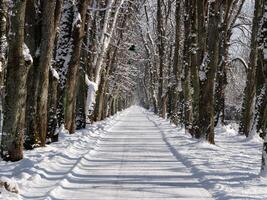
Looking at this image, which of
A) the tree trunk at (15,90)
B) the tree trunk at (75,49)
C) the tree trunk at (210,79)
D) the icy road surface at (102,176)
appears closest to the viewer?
the icy road surface at (102,176)

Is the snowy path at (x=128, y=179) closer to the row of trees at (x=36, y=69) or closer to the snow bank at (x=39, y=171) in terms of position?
the snow bank at (x=39, y=171)

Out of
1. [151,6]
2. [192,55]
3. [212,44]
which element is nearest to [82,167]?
[212,44]

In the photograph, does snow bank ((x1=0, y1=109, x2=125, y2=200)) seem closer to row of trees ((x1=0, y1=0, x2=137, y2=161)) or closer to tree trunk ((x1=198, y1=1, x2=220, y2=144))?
row of trees ((x1=0, y1=0, x2=137, y2=161))

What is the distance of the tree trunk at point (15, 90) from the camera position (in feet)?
35.2

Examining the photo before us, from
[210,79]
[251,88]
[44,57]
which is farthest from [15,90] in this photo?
[251,88]

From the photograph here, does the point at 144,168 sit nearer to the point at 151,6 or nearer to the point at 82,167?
the point at 82,167

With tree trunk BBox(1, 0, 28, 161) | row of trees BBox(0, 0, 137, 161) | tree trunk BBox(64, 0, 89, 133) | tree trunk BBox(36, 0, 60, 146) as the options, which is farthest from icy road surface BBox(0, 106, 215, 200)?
tree trunk BBox(64, 0, 89, 133)

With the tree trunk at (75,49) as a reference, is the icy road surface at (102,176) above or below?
below

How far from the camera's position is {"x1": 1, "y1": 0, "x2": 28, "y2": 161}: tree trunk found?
35.2ft

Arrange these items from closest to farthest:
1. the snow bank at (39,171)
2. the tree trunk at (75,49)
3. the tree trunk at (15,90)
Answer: the snow bank at (39,171) → the tree trunk at (15,90) → the tree trunk at (75,49)

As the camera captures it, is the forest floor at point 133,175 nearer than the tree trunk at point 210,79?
Yes

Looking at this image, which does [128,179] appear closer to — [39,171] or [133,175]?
[133,175]

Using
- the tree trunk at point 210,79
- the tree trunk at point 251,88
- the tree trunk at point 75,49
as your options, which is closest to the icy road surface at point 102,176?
the tree trunk at point 210,79

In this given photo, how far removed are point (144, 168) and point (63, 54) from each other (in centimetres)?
869
